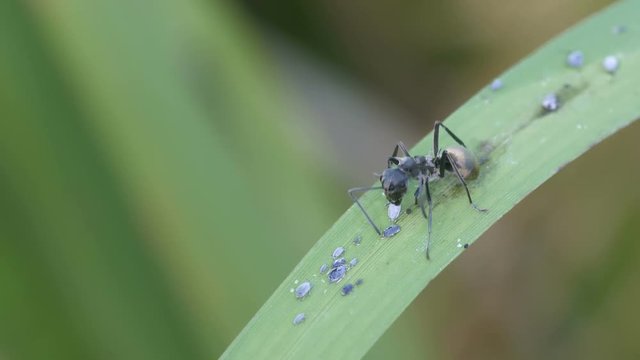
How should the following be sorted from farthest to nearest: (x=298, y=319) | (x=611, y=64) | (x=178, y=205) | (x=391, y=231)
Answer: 1. (x=178, y=205)
2. (x=611, y=64)
3. (x=391, y=231)
4. (x=298, y=319)

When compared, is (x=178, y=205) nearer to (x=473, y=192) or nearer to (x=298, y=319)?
(x=298, y=319)

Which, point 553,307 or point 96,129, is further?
point 553,307

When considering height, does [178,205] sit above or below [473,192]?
above

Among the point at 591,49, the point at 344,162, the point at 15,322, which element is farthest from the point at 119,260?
the point at 591,49

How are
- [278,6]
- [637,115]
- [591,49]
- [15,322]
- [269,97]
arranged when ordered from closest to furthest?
1. [637,115]
2. [591,49]
3. [15,322]
4. [269,97]
5. [278,6]

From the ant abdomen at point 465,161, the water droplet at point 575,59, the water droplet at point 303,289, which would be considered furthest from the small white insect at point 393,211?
the water droplet at point 575,59

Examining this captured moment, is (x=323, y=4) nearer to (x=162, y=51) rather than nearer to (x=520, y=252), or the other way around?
(x=162, y=51)

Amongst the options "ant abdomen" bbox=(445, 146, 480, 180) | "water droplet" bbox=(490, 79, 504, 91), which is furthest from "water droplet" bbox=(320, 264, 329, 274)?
"water droplet" bbox=(490, 79, 504, 91)

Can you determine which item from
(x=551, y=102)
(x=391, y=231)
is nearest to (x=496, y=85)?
(x=551, y=102)
